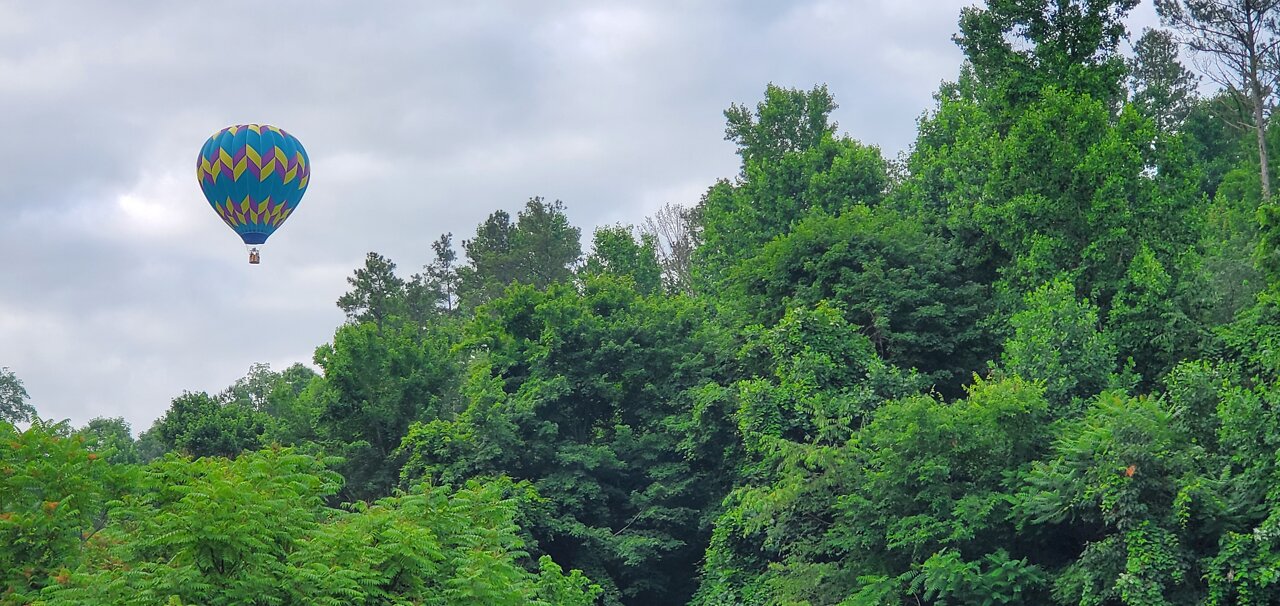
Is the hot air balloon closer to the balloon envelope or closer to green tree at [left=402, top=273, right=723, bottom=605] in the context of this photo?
the balloon envelope

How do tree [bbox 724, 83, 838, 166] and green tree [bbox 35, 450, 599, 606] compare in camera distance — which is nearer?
green tree [bbox 35, 450, 599, 606]

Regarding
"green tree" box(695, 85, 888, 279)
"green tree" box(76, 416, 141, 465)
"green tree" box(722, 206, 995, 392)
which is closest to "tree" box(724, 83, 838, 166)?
"green tree" box(695, 85, 888, 279)

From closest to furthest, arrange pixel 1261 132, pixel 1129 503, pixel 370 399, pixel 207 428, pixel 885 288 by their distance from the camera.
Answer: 1. pixel 1129 503
2. pixel 885 288
3. pixel 370 399
4. pixel 207 428
5. pixel 1261 132

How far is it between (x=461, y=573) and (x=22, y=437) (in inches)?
312

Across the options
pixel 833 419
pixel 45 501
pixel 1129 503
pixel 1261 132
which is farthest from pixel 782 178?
pixel 45 501

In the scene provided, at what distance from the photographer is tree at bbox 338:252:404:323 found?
63.1m

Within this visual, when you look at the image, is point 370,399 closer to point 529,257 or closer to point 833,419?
point 833,419

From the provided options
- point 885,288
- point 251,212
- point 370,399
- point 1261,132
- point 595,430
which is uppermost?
point 1261,132

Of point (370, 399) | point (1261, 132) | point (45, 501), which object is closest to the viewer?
point (45, 501)

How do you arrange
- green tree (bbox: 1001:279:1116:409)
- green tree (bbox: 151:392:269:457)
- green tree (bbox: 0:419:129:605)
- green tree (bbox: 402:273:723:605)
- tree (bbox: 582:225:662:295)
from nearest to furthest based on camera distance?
green tree (bbox: 0:419:129:605) → green tree (bbox: 1001:279:1116:409) → green tree (bbox: 402:273:723:605) → green tree (bbox: 151:392:269:457) → tree (bbox: 582:225:662:295)

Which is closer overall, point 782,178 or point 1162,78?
point 782,178

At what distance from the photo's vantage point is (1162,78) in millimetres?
60000

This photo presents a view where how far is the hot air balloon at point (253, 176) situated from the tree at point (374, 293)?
80.5ft

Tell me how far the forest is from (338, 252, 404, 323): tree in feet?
56.7
